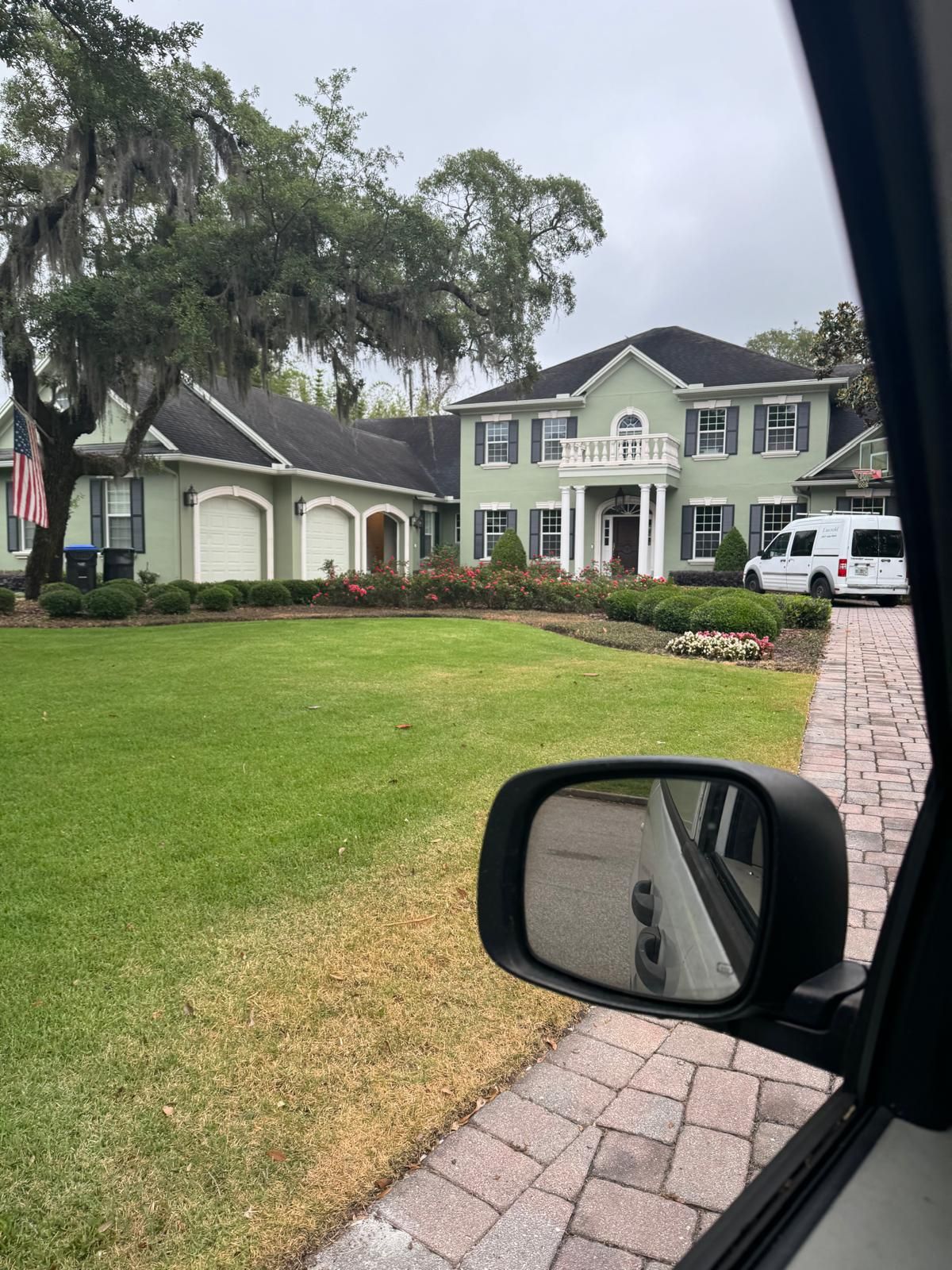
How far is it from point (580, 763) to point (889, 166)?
0.78m

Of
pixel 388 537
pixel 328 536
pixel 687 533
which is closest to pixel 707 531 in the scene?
pixel 687 533

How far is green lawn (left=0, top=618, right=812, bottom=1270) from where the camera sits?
1.83m

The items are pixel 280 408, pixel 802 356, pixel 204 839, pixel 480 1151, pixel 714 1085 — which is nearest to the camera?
pixel 480 1151

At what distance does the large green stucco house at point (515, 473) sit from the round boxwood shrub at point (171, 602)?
3.87 metres

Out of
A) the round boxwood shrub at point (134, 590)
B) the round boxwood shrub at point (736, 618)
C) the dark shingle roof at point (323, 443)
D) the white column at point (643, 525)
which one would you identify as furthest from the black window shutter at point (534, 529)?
the round boxwood shrub at point (736, 618)

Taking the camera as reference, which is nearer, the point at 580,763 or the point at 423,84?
the point at 580,763

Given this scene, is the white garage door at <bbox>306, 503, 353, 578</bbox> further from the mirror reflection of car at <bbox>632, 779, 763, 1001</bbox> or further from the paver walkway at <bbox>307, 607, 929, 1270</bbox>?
the mirror reflection of car at <bbox>632, 779, 763, 1001</bbox>

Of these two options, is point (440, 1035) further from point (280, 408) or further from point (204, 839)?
point (280, 408)

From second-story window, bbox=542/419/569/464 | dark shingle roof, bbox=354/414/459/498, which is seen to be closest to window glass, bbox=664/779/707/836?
second-story window, bbox=542/419/569/464

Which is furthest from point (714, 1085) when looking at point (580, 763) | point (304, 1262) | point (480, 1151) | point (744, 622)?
point (744, 622)

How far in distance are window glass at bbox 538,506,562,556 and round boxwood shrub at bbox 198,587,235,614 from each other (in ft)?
39.1

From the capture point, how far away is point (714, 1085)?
2.23 m

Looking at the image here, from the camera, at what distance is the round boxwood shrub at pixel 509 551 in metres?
22.4

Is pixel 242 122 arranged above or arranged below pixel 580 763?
above
